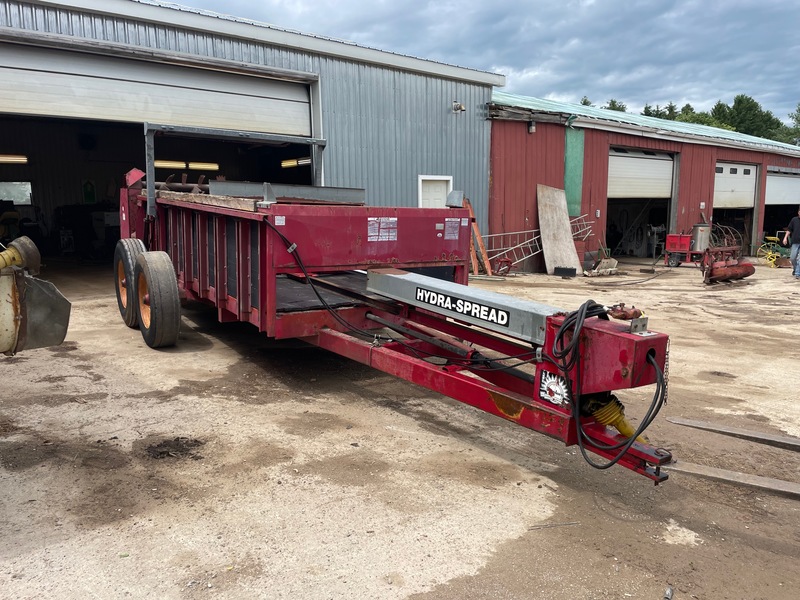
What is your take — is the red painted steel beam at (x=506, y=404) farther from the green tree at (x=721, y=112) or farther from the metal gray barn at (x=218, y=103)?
the green tree at (x=721, y=112)

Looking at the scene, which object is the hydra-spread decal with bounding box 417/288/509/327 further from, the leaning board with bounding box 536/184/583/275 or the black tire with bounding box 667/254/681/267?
the black tire with bounding box 667/254/681/267

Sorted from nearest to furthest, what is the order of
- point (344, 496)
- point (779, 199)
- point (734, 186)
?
1. point (344, 496)
2. point (734, 186)
3. point (779, 199)

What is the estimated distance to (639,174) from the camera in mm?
20734

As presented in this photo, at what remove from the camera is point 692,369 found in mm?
6637

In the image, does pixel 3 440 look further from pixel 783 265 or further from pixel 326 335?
pixel 783 265

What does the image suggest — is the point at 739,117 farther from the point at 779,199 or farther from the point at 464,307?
the point at 464,307

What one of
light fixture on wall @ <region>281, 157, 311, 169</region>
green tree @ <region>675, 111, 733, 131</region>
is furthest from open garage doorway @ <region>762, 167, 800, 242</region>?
green tree @ <region>675, 111, 733, 131</region>

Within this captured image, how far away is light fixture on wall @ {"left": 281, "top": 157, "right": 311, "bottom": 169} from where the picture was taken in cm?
1525

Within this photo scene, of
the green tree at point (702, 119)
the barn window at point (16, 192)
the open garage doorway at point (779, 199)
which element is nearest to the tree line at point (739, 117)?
the green tree at point (702, 119)

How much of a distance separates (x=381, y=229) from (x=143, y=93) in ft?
25.5

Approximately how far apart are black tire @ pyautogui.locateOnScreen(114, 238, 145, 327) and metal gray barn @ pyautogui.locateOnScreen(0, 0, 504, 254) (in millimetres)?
3479

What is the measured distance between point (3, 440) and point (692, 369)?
647cm

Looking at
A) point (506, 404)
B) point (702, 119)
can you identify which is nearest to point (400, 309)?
point (506, 404)

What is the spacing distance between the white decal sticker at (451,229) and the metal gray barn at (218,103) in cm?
680
